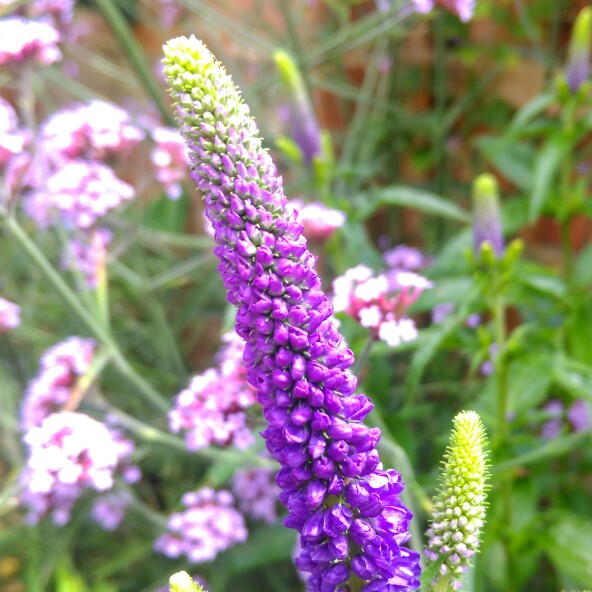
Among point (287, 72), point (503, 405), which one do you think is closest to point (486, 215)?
point (503, 405)

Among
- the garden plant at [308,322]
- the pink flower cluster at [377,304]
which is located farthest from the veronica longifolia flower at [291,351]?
the pink flower cluster at [377,304]

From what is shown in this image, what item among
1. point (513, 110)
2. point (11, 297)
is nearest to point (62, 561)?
point (11, 297)

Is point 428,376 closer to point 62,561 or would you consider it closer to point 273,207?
point 62,561

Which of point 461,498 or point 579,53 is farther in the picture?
point 579,53

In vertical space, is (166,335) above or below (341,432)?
above

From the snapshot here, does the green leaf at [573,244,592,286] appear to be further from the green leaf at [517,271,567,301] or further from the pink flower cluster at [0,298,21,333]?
the pink flower cluster at [0,298,21,333]

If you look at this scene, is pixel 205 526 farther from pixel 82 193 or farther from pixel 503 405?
pixel 82 193

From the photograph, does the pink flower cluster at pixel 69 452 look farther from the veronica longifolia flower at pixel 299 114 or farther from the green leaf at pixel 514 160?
the green leaf at pixel 514 160
